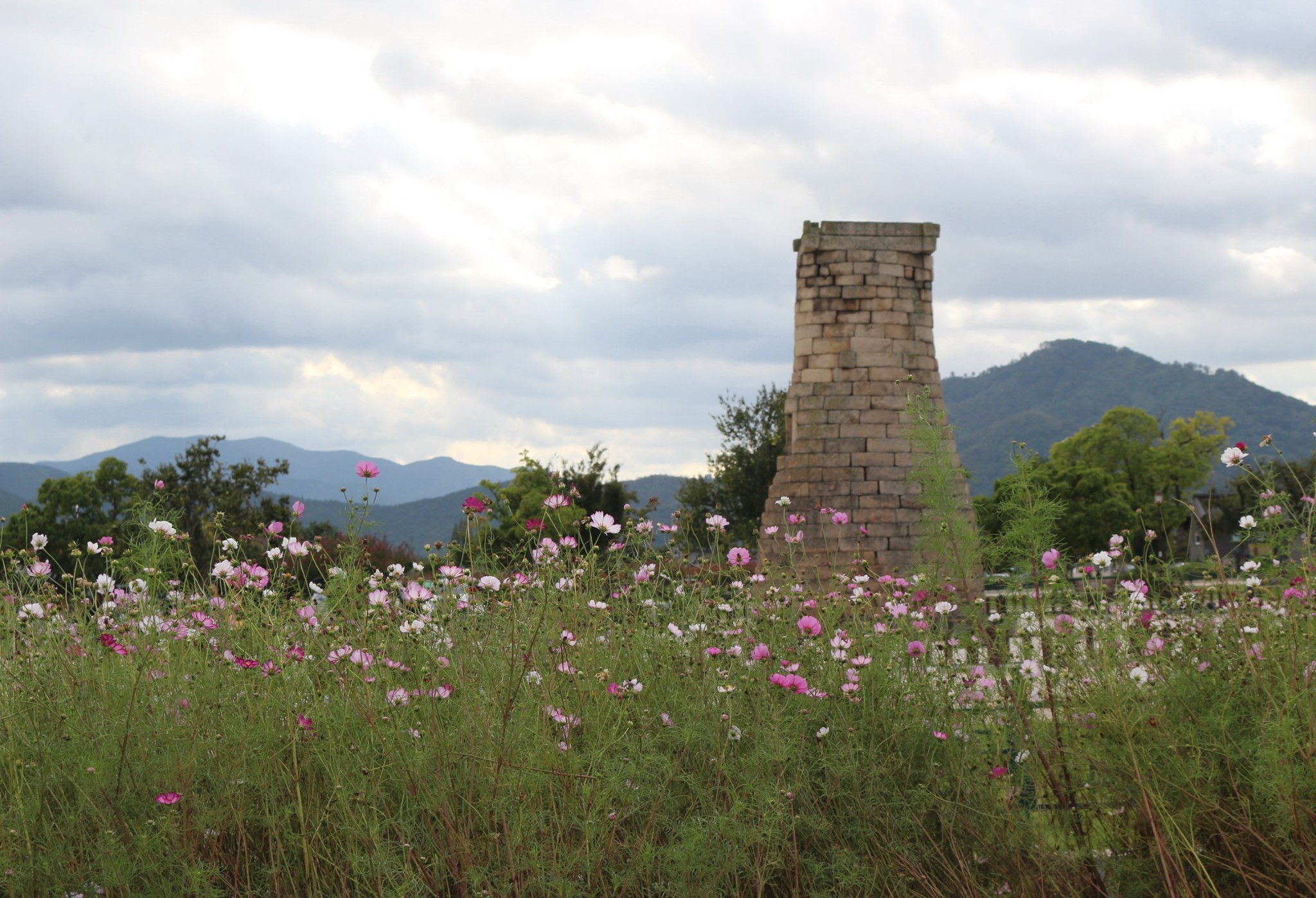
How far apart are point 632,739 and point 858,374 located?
39.4 feet

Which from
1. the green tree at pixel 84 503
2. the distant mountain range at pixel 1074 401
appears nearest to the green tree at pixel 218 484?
the green tree at pixel 84 503

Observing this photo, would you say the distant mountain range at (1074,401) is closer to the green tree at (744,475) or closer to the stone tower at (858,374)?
the green tree at (744,475)

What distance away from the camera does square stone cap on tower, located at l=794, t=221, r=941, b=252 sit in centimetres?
1541

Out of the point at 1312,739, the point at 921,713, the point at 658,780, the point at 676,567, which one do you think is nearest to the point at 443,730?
the point at 658,780

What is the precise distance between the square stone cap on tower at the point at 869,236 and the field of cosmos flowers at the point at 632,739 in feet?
37.1

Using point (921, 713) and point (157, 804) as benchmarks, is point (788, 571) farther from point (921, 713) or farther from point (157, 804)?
point (157, 804)

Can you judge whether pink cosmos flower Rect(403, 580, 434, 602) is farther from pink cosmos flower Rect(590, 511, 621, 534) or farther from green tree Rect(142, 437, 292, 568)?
green tree Rect(142, 437, 292, 568)

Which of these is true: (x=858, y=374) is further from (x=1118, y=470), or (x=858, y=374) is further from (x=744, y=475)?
(x=1118, y=470)

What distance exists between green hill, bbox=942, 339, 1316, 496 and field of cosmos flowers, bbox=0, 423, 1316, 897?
386ft

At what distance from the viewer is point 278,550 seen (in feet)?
14.0

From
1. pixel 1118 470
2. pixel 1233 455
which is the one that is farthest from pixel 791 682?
pixel 1118 470

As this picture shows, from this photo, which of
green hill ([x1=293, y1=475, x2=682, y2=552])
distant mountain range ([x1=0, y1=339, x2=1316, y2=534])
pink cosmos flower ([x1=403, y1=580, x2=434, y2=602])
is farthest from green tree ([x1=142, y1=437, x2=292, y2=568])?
distant mountain range ([x1=0, y1=339, x2=1316, y2=534])

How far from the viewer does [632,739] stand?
→ 12.6 feet

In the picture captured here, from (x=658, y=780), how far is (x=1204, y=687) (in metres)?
2.23
